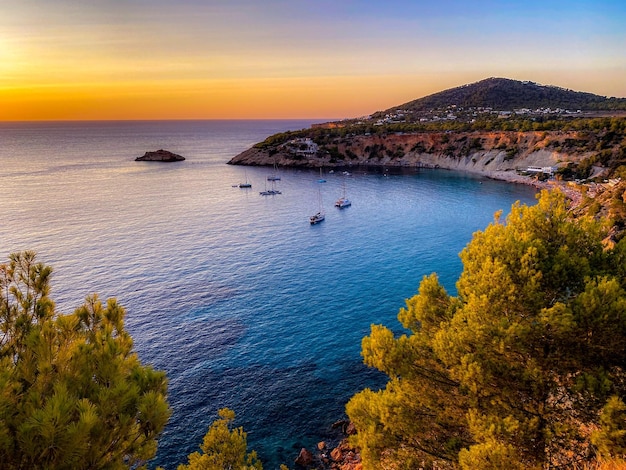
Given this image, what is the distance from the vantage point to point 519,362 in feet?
38.7

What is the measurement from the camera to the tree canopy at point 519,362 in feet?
34.4

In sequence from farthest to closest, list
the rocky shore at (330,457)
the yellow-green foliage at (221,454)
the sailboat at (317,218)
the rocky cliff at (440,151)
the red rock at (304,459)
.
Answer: the rocky cliff at (440,151), the sailboat at (317,218), the red rock at (304,459), the rocky shore at (330,457), the yellow-green foliage at (221,454)

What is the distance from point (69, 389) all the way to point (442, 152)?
139m

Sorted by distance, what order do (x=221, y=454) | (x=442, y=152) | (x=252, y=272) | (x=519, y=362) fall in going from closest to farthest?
(x=519, y=362)
(x=221, y=454)
(x=252, y=272)
(x=442, y=152)

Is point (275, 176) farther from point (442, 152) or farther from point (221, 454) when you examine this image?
point (221, 454)

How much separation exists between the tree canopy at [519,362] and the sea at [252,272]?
13.0m

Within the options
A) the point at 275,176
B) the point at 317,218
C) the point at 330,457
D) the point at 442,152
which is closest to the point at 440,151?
the point at 442,152

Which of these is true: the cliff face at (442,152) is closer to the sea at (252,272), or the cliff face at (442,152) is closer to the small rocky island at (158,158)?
the sea at (252,272)

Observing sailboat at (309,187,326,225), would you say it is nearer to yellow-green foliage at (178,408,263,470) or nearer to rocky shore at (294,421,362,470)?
rocky shore at (294,421,362,470)

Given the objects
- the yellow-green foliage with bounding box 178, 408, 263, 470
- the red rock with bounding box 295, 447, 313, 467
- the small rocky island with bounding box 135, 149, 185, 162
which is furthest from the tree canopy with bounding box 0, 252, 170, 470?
the small rocky island with bounding box 135, 149, 185, 162

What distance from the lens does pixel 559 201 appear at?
12.6 meters

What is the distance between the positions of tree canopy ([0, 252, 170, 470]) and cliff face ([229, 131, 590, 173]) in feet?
403

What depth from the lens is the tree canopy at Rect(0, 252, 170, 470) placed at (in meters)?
5.91

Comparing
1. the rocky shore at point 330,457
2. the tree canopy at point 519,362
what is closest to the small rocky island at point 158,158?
the rocky shore at point 330,457
